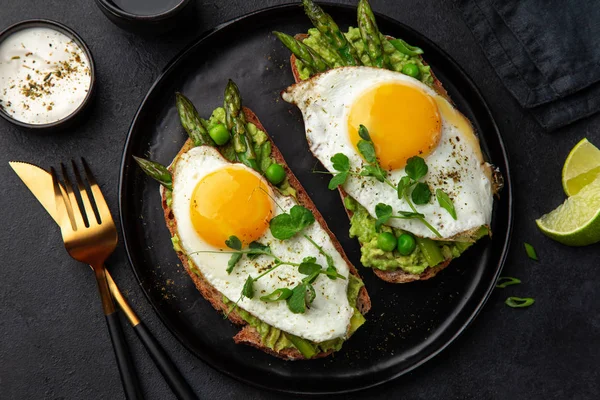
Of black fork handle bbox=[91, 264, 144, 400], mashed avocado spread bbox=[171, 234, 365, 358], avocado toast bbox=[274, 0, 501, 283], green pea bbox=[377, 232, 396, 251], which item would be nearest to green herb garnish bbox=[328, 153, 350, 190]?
avocado toast bbox=[274, 0, 501, 283]

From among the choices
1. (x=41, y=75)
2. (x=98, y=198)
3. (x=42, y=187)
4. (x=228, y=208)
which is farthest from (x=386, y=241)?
(x=41, y=75)

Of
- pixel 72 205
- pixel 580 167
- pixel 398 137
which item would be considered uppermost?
pixel 72 205

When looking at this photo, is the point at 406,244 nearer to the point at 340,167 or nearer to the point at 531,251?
the point at 340,167

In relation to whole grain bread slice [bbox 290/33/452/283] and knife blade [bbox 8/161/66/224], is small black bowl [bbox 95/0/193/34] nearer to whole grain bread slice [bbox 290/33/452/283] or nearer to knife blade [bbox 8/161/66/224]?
whole grain bread slice [bbox 290/33/452/283]

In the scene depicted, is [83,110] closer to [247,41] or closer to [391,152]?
[247,41]

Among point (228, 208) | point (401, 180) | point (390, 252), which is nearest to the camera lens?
A: point (228, 208)

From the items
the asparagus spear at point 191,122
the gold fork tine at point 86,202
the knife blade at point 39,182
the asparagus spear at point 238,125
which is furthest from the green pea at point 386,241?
the knife blade at point 39,182

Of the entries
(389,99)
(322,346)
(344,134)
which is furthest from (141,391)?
(389,99)
